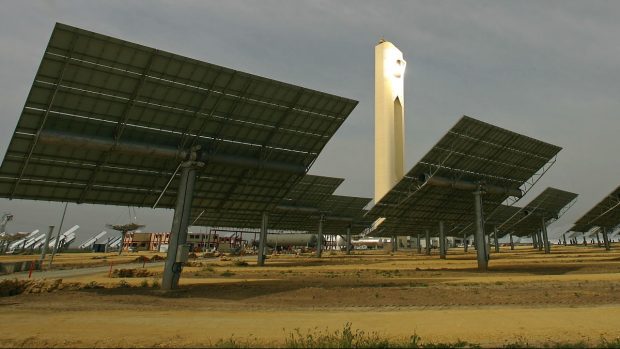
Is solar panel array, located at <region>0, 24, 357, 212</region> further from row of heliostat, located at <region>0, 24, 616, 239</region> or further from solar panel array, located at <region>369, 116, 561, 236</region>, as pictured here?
solar panel array, located at <region>369, 116, 561, 236</region>

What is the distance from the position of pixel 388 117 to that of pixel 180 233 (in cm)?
7316

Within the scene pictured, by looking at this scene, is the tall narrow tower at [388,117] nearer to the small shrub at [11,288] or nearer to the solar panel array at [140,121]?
the solar panel array at [140,121]

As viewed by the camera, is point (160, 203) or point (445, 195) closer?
point (160, 203)

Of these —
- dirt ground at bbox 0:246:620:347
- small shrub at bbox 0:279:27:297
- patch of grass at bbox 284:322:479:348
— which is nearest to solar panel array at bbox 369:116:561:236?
dirt ground at bbox 0:246:620:347

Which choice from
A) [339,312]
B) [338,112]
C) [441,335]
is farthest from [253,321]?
[338,112]

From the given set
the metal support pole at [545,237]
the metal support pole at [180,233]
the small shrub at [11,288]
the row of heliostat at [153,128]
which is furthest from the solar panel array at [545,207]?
the small shrub at [11,288]

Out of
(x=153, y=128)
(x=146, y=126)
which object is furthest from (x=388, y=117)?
(x=146, y=126)

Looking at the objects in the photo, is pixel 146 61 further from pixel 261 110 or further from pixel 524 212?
pixel 524 212

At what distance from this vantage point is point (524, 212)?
228ft

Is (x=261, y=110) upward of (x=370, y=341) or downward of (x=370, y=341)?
upward

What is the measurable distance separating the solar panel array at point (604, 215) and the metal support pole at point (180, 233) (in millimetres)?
56832

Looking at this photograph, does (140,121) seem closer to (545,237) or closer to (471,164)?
(471,164)

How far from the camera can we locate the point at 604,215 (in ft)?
193

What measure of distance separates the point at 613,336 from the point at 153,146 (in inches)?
752
